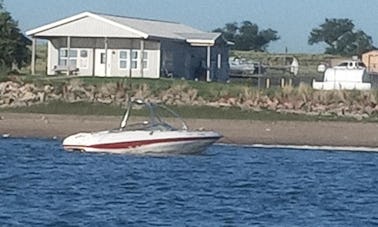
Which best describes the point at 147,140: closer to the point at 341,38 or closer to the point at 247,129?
the point at 247,129

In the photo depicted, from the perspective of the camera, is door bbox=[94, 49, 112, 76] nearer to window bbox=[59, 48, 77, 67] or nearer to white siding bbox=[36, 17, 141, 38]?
window bbox=[59, 48, 77, 67]

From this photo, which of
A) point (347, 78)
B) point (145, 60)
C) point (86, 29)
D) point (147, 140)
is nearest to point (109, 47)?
point (86, 29)

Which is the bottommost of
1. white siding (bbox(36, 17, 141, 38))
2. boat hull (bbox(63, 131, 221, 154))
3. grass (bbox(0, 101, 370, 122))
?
boat hull (bbox(63, 131, 221, 154))

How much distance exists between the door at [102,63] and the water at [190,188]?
21.3 metres

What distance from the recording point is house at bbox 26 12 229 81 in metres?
72.1

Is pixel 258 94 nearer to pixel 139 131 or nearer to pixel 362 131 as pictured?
pixel 362 131

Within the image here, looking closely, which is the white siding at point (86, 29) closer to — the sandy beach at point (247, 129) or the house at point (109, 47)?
the house at point (109, 47)

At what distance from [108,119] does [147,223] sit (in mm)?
29146

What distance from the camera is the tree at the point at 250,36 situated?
149000 mm

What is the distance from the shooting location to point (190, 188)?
35844 mm

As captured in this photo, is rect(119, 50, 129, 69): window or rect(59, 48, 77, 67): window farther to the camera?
rect(59, 48, 77, 67): window

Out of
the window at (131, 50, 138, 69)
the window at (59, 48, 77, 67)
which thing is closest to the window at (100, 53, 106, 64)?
the window at (59, 48, 77, 67)

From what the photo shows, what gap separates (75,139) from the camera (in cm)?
4625

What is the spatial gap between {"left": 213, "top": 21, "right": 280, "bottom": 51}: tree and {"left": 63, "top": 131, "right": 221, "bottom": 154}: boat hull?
332ft
